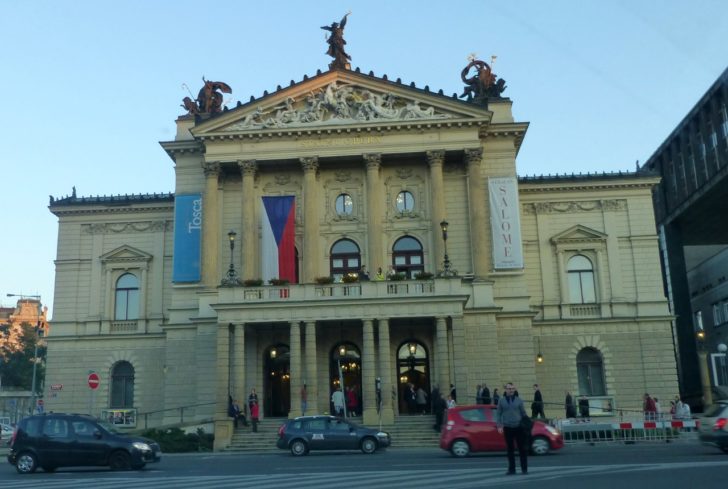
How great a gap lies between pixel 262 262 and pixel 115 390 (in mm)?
12728

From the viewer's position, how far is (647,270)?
46969 millimetres

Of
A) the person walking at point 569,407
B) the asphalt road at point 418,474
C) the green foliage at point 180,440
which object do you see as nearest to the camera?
the asphalt road at point 418,474

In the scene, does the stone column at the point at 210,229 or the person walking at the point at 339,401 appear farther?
the stone column at the point at 210,229

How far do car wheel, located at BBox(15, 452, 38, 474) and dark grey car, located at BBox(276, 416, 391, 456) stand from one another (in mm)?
9595

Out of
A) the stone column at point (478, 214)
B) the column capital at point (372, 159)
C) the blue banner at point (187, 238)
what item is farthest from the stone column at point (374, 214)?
the blue banner at point (187, 238)

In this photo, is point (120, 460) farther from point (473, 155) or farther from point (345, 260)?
point (473, 155)

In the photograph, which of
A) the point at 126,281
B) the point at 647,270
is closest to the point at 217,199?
the point at 126,281

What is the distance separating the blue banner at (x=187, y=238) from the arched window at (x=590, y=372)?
22.2 m

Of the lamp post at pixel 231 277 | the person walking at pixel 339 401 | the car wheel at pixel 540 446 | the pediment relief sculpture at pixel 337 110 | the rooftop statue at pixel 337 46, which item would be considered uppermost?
the rooftop statue at pixel 337 46

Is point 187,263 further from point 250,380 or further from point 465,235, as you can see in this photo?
point 465,235

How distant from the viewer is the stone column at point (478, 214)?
142 ft

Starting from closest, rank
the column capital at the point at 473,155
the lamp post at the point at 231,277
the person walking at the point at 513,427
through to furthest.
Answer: the person walking at the point at 513,427
the lamp post at the point at 231,277
the column capital at the point at 473,155

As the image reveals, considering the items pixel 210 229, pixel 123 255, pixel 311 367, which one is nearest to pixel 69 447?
pixel 311 367

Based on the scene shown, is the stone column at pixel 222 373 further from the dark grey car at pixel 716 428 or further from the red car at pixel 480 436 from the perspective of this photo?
the dark grey car at pixel 716 428
